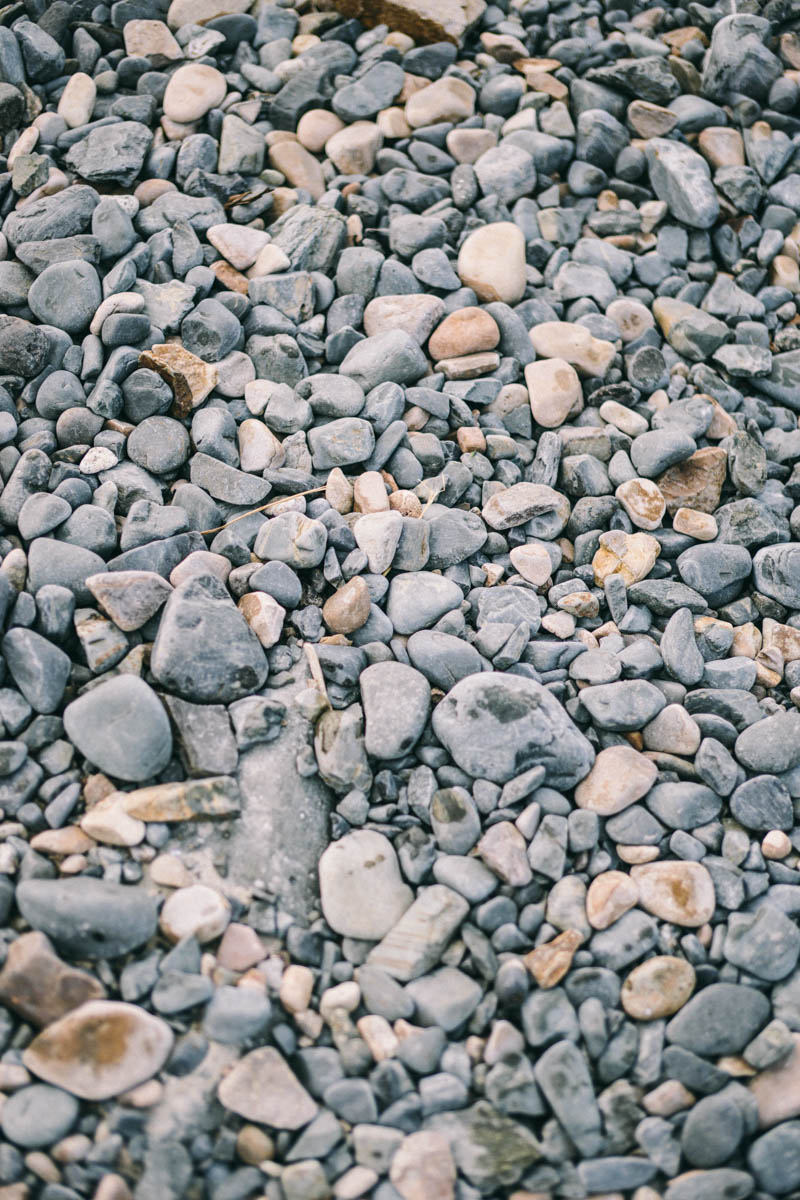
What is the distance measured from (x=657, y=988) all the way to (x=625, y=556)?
0.95m

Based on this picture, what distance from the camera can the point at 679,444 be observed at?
2291 mm

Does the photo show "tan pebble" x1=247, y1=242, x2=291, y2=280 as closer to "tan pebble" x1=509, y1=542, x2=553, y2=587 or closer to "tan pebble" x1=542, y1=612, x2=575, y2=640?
"tan pebble" x1=509, y1=542, x2=553, y2=587

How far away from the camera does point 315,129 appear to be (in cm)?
275

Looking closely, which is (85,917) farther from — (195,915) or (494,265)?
(494,265)

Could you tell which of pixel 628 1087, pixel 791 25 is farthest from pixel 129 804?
pixel 791 25

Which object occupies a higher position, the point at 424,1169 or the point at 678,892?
the point at 678,892

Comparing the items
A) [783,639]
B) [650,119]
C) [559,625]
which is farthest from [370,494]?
[650,119]

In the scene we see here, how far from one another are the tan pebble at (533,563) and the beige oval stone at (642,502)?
0.82 ft

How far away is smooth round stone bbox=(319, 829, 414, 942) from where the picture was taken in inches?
65.1

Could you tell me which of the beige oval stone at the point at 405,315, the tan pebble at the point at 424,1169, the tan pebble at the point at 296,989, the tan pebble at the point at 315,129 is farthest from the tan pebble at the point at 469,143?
the tan pebble at the point at 424,1169

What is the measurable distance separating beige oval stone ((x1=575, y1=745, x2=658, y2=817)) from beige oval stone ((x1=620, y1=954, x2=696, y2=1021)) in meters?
0.29

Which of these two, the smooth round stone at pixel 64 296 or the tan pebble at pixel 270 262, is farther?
the tan pebble at pixel 270 262

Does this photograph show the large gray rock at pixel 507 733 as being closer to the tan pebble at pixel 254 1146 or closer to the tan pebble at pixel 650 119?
the tan pebble at pixel 254 1146

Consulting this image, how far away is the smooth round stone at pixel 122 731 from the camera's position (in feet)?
5.59
